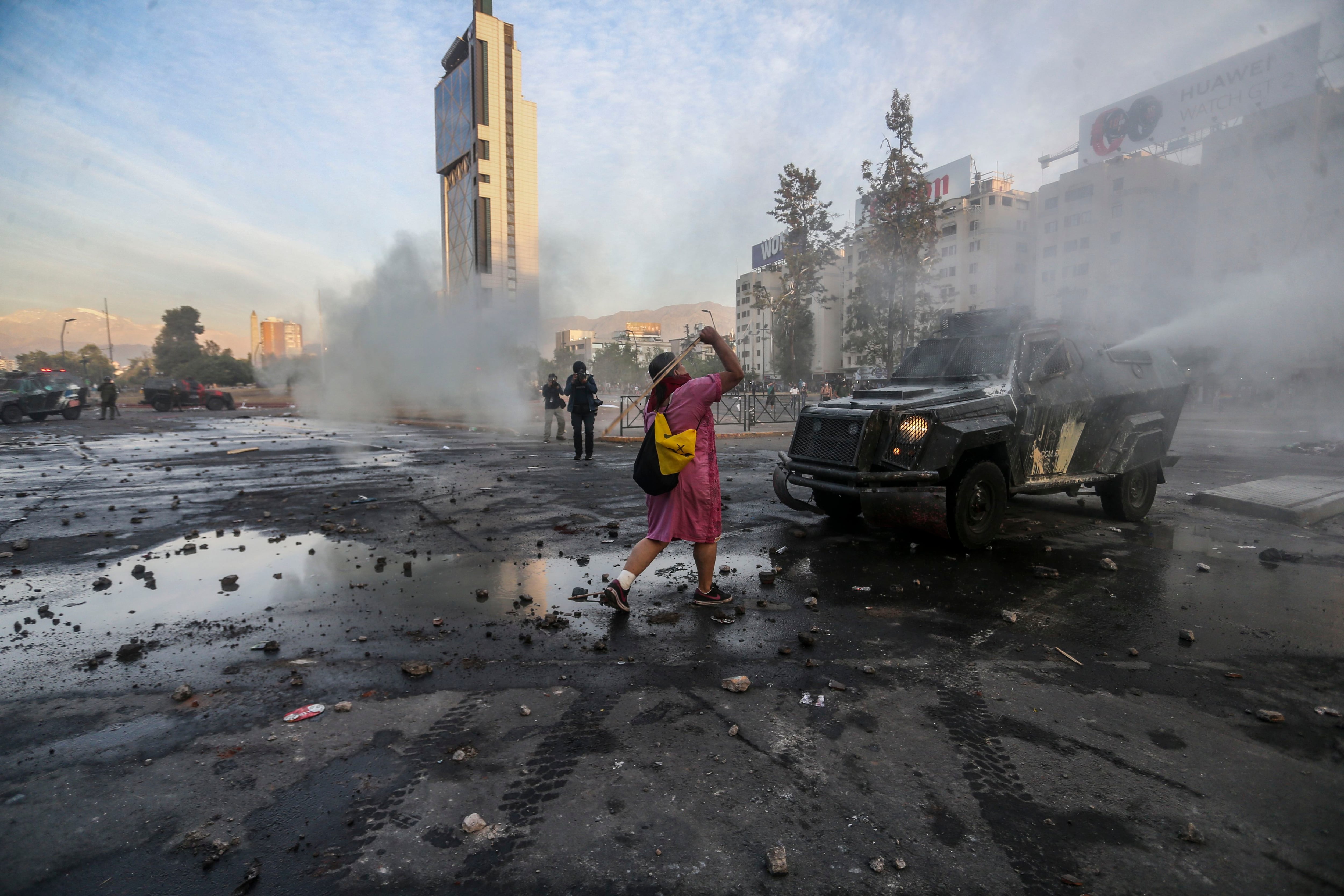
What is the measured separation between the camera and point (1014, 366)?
6.88 m

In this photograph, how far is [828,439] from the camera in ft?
21.7

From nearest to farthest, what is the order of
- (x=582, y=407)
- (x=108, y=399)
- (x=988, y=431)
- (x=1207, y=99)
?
(x=988, y=431)
(x=582, y=407)
(x=108, y=399)
(x=1207, y=99)

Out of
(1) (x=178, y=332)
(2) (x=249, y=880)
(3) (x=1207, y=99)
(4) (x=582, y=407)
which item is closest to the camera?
(2) (x=249, y=880)

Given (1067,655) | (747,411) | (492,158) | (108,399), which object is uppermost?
(492,158)

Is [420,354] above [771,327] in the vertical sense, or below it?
below

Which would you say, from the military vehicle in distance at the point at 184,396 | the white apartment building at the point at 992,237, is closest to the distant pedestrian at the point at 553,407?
the military vehicle in distance at the point at 184,396

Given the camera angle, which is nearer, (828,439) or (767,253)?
(828,439)

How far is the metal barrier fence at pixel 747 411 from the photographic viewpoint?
23000 mm

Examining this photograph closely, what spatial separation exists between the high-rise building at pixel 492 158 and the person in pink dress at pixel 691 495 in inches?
3249

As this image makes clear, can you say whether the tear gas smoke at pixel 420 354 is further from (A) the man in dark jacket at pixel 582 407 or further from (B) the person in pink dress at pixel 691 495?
(B) the person in pink dress at pixel 691 495

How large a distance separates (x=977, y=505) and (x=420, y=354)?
33911 millimetres

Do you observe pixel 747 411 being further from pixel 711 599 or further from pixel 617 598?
pixel 617 598

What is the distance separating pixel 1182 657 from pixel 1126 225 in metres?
65.6

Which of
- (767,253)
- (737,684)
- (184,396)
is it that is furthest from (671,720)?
(767,253)
